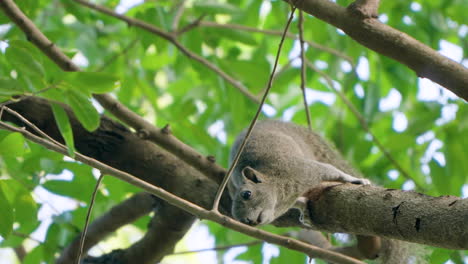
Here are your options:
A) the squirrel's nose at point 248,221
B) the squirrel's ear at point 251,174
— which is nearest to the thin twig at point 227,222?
the squirrel's nose at point 248,221

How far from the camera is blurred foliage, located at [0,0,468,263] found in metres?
2.68

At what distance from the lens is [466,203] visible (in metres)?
2.16

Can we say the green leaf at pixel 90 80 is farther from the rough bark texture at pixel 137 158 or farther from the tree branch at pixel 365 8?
the rough bark texture at pixel 137 158

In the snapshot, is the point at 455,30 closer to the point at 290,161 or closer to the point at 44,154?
the point at 290,161

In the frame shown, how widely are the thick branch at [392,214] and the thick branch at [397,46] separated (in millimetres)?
441

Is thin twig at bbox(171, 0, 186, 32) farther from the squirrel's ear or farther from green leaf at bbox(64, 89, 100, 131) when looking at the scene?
green leaf at bbox(64, 89, 100, 131)

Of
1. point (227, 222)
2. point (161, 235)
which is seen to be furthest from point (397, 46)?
point (161, 235)

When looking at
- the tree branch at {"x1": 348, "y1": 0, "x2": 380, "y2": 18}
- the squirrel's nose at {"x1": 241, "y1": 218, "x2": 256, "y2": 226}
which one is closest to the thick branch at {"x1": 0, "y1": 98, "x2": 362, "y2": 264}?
the squirrel's nose at {"x1": 241, "y1": 218, "x2": 256, "y2": 226}

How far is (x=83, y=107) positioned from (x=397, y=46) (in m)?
1.26

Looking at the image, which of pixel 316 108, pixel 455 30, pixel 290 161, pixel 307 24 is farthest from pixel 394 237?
pixel 455 30

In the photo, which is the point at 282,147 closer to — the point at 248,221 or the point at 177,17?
the point at 248,221

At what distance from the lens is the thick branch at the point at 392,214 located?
85.0 inches

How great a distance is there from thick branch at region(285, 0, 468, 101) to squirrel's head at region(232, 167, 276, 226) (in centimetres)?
134

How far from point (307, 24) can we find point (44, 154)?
7.48ft
